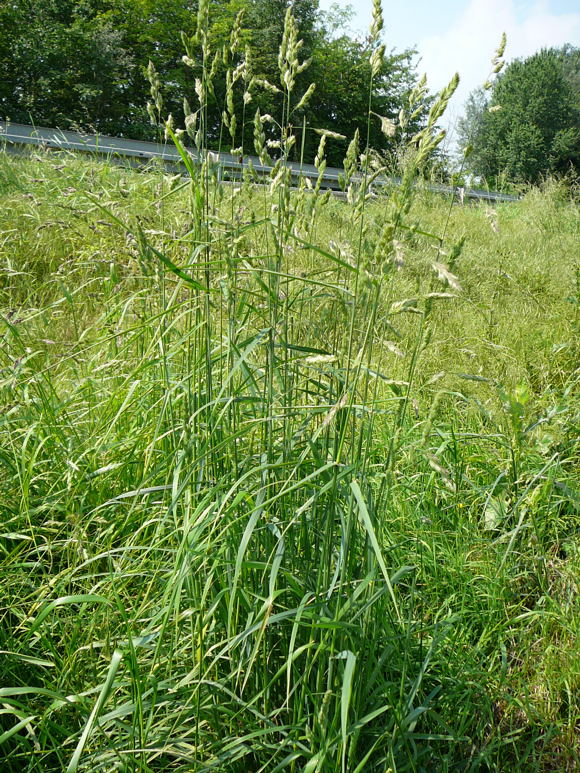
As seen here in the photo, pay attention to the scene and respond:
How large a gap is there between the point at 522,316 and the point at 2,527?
314cm

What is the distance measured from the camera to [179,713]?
1.17 m

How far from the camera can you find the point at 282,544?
1.11 metres

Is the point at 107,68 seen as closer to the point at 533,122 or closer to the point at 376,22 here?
the point at 376,22

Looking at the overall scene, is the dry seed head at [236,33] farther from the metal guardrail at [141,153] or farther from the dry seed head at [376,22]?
the dry seed head at [376,22]

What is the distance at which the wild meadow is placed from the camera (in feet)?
3.73

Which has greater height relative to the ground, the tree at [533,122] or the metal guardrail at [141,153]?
the tree at [533,122]

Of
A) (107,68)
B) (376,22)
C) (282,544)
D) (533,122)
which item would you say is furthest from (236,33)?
(533,122)

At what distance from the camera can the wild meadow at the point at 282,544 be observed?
114 cm

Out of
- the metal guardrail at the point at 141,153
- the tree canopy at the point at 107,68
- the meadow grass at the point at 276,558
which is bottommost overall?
the meadow grass at the point at 276,558

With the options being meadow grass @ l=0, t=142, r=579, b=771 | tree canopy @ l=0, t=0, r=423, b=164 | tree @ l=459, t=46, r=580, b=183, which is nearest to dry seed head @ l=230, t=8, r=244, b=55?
meadow grass @ l=0, t=142, r=579, b=771

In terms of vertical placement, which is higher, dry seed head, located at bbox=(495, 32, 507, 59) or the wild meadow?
dry seed head, located at bbox=(495, 32, 507, 59)

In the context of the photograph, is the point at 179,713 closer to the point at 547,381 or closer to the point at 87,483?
the point at 87,483

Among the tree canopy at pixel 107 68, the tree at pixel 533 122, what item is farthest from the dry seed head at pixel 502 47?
the tree at pixel 533 122

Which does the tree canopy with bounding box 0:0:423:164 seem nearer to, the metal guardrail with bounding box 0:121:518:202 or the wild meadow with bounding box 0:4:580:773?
the metal guardrail with bounding box 0:121:518:202
